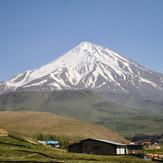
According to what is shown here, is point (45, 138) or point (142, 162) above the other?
point (45, 138)

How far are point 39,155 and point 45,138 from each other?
380ft

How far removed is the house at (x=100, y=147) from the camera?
374 feet

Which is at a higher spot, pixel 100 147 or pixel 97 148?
pixel 100 147

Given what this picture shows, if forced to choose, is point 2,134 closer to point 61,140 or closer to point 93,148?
point 93,148

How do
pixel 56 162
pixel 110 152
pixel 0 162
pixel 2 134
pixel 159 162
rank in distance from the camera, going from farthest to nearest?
1. pixel 110 152
2. pixel 2 134
3. pixel 159 162
4. pixel 56 162
5. pixel 0 162

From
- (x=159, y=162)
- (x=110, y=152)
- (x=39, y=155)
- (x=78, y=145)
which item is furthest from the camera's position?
(x=78, y=145)

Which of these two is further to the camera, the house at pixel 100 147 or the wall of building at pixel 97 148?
the wall of building at pixel 97 148

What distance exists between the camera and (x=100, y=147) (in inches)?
4609

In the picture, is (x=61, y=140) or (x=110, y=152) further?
(x=61, y=140)

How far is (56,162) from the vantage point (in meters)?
58.2

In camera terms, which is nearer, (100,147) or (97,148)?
(100,147)

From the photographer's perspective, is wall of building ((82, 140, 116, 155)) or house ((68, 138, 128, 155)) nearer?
house ((68, 138, 128, 155))

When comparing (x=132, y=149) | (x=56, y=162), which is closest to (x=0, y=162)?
(x=56, y=162)

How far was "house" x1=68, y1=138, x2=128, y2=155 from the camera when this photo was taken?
11406 centimetres
